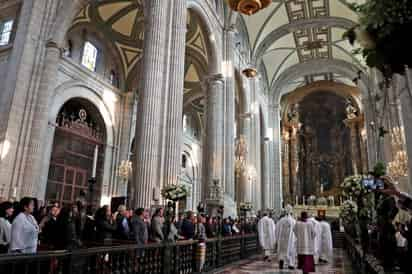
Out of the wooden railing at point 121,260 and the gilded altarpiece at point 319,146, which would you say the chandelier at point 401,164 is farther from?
the gilded altarpiece at point 319,146

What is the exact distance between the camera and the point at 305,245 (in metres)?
7.80

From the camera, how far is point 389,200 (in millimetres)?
3646

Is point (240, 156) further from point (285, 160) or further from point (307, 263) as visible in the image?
point (285, 160)

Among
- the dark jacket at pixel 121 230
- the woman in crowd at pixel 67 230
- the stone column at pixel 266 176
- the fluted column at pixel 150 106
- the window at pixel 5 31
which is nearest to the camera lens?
the woman in crowd at pixel 67 230

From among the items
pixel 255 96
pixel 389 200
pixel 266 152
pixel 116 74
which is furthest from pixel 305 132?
pixel 389 200

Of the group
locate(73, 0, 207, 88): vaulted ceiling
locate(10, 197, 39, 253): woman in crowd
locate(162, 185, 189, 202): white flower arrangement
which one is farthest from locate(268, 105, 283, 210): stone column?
locate(10, 197, 39, 253): woman in crowd

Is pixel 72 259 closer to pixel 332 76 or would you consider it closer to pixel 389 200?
pixel 389 200

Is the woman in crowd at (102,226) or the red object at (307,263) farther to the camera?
the red object at (307,263)

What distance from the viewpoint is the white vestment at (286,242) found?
29.2 ft

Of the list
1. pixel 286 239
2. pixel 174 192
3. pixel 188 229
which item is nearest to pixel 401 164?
pixel 286 239

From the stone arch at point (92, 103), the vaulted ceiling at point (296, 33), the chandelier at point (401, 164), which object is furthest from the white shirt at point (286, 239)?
the vaulted ceiling at point (296, 33)

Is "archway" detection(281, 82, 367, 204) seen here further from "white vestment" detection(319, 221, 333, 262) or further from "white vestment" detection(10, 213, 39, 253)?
"white vestment" detection(10, 213, 39, 253)

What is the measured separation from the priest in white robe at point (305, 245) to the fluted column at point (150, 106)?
3.96m

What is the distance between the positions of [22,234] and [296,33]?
75.7 ft
